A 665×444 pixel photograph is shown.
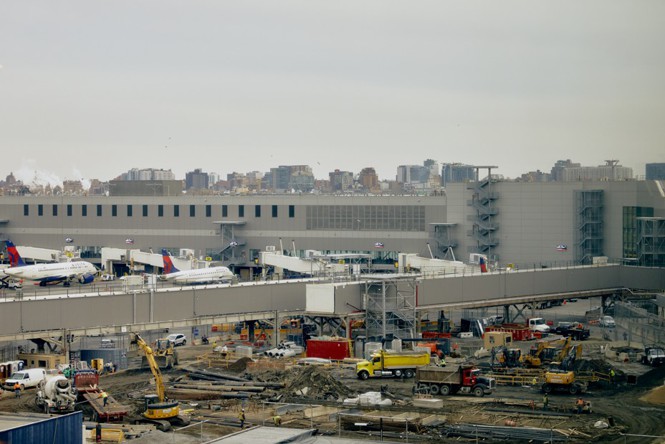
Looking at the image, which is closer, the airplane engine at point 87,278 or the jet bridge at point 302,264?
the jet bridge at point 302,264

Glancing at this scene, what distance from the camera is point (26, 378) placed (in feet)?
206

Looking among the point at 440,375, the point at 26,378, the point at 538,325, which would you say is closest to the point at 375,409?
the point at 440,375

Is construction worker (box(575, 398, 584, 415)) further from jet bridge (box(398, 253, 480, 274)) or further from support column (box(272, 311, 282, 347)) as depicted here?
jet bridge (box(398, 253, 480, 274))

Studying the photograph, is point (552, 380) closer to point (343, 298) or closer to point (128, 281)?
point (343, 298)

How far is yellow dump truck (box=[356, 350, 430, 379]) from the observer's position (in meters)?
66.9

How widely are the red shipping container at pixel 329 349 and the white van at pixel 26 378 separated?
19.0 meters

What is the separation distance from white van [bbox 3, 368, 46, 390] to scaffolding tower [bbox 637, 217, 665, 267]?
202 feet

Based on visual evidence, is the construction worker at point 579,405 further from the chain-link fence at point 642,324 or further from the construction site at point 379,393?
the chain-link fence at point 642,324

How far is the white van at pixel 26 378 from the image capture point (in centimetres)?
6209

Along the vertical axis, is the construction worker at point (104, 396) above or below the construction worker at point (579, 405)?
above

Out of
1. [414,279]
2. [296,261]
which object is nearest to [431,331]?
[414,279]

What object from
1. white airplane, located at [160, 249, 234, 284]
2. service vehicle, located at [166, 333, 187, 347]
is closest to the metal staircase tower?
white airplane, located at [160, 249, 234, 284]

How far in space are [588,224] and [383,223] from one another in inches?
893

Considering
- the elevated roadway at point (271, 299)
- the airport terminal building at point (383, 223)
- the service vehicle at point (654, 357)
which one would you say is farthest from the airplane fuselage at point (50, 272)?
the service vehicle at point (654, 357)
